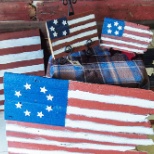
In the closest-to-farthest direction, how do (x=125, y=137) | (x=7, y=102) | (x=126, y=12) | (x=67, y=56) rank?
(x=7, y=102) → (x=125, y=137) → (x=67, y=56) → (x=126, y=12)

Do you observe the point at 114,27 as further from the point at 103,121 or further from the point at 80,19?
the point at 103,121

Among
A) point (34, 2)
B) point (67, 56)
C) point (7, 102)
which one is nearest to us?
point (7, 102)

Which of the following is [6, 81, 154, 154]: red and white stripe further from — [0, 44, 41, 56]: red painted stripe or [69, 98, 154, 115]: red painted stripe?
[0, 44, 41, 56]: red painted stripe

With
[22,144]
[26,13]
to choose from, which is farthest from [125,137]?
[26,13]

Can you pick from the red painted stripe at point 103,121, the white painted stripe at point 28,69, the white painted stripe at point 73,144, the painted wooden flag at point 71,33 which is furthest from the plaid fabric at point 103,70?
the white painted stripe at point 28,69

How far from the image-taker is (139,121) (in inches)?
80.4

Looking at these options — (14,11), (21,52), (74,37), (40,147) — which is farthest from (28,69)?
(40,147)

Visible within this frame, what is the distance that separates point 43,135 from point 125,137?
2.37 ft

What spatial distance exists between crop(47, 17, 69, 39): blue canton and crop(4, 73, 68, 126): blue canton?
595 millimetres

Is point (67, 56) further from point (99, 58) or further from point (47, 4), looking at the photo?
point (47, 4)

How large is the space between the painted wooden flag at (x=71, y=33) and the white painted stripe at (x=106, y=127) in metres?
0.67

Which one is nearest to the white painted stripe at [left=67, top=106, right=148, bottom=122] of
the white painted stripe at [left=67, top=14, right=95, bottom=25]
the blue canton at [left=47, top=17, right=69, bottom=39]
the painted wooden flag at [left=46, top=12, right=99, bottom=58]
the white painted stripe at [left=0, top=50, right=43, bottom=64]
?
the painted wooden flag at [left=46, top=12, right=99, bottom=58]

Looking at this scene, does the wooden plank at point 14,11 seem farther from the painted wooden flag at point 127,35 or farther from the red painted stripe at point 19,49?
the painted wooden flag at point 127,35

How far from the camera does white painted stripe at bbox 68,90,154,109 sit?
185 cm
